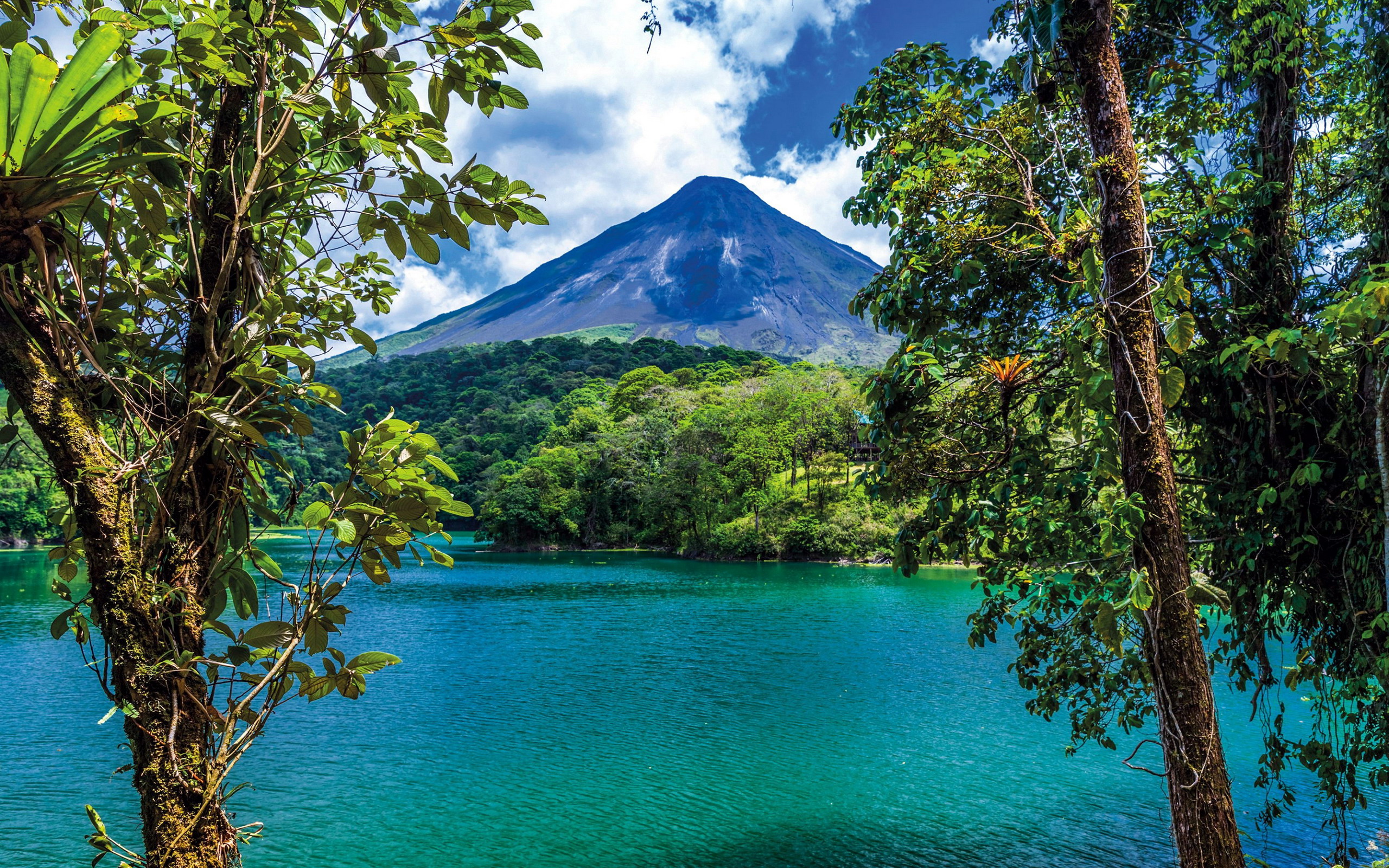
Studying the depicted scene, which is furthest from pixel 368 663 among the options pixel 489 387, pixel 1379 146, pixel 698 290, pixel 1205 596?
pixel 698 290

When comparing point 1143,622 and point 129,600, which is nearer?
point 129,600

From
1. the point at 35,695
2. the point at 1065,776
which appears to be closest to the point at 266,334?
the point at 1065,776

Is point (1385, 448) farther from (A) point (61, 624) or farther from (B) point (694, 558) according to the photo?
(B) point (694, 558)

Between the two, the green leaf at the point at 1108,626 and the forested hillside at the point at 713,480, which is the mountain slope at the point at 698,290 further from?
the green leaf at the point at 1108,626

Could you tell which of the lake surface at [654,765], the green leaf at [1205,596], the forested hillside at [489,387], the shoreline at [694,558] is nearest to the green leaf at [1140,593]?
the green leaf at [1205,596]

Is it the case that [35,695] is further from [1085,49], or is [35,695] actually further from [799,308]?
[799,308]

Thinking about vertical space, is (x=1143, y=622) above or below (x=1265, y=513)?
below
